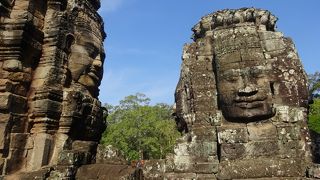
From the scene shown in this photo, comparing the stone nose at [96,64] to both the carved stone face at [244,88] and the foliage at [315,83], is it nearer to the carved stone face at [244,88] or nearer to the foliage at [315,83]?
the carved stone face at [244,88]

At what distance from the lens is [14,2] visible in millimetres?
6332

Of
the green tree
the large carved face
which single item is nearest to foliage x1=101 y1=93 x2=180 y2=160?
the green tree

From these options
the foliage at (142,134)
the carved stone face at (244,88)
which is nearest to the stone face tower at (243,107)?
the carved stone face at (244,88)

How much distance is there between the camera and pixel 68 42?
6.61 metres

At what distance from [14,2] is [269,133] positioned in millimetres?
5286

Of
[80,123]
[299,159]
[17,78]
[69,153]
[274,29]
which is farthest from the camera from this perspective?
[274,29]

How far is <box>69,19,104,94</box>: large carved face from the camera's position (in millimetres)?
6621

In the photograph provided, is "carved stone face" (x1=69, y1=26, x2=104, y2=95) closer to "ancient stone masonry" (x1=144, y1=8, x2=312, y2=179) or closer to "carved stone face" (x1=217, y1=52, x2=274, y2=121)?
"ancient stone masonry" (x1=144, y1=8, x2=312, y2=179)

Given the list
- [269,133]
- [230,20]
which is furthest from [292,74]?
[230,20]

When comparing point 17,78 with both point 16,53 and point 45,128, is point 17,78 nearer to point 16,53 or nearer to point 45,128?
point 16,53

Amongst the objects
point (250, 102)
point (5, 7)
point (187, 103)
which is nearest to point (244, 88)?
point (250, 102)

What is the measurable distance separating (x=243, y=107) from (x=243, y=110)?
51 mm

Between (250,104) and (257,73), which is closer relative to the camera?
(250,104)

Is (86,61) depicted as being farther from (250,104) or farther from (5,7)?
(250,104)
